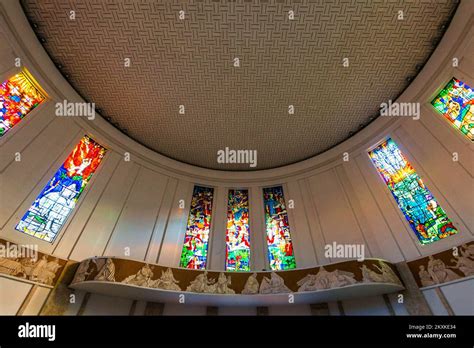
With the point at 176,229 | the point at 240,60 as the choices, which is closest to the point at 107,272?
the point at 176,229

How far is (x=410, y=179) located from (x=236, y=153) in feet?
25.0

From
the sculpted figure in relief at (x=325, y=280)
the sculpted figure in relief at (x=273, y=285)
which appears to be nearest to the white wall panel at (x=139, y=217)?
the sculpted figure in relief at (x=273, y=285)

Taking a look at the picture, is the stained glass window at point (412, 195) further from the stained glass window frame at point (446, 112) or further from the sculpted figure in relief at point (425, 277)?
the stained glass window frame at point (446, 112)

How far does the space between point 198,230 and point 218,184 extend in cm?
294

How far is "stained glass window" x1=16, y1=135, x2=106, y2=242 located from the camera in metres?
Answer: 6.73

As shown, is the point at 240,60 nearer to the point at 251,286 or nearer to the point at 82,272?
the point at 251,286

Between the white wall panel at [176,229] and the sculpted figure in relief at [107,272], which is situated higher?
the white wall panel at [176,229]

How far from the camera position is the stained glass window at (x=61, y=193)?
6.73 m

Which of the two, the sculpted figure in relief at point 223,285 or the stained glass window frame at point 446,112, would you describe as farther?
the sculpted figure in relief at point 223,285

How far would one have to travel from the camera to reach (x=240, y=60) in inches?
328

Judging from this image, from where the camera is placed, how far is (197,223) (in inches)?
424

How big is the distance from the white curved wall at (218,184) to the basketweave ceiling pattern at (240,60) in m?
0.73

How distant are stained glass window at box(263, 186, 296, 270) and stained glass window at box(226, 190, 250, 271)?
997mm

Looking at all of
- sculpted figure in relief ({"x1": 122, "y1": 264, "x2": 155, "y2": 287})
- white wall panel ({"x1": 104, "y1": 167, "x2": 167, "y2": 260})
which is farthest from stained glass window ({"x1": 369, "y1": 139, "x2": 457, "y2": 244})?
white wall panel ({"x1": 104, "y1": 167, "x2": 167, "y2": 260})
